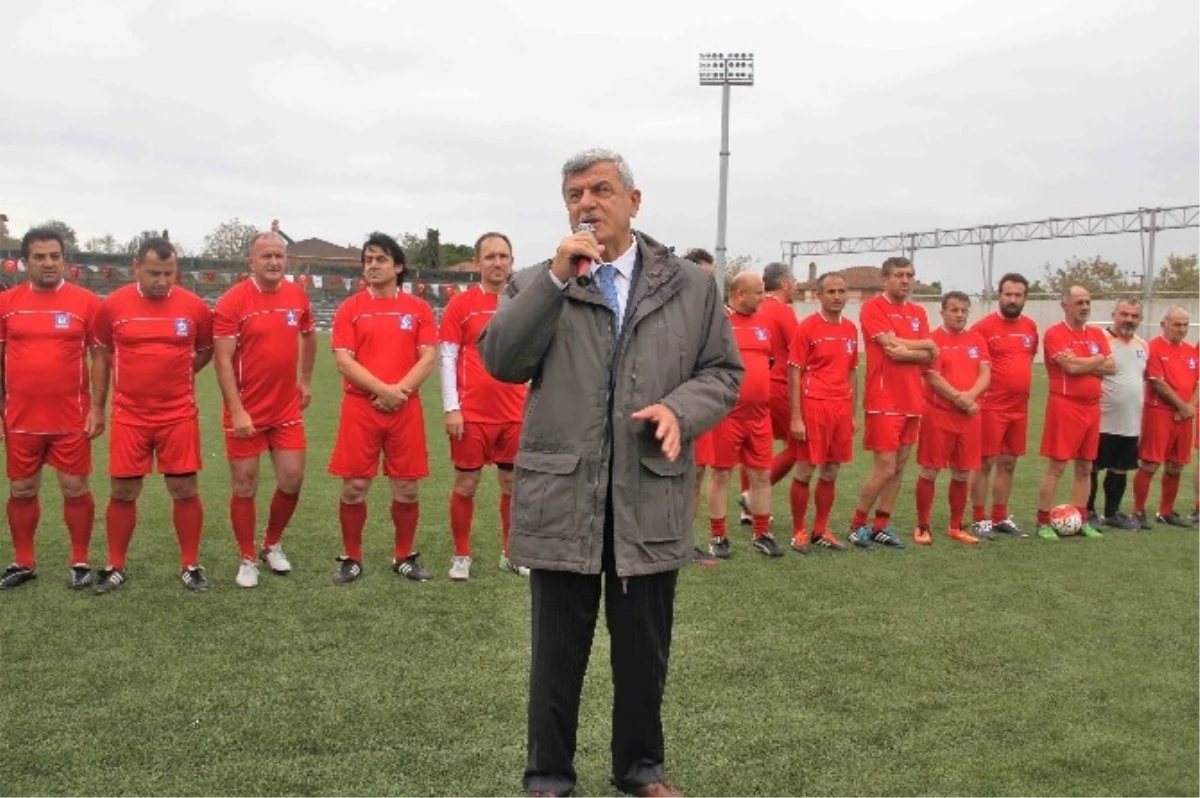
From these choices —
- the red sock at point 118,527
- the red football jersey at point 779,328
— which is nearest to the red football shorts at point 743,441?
the red football jersey at point 779,328

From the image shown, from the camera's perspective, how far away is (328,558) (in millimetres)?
6672

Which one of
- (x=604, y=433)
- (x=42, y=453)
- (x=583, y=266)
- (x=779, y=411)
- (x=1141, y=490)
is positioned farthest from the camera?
(x=1141, y=490)

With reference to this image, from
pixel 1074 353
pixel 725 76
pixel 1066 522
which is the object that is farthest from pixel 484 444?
pixel 725 76

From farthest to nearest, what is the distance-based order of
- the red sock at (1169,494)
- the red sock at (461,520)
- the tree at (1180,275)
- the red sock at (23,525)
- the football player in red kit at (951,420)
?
the tree at (1180,275), the red sock at (1169,494), the football player in red kit at (951,420), the red sock at (461,520), the red sock at (23,525)

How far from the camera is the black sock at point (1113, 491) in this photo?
8617 millimetres

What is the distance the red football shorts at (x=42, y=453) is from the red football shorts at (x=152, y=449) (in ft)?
0.90

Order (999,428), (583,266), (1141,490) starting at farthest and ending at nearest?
(1141,490)
(999,428)
(583,266)

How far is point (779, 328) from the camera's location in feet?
24.1

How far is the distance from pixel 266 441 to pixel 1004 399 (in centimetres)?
562

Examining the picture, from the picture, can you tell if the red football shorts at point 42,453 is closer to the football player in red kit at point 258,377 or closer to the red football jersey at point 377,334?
the football player in red kit at point 258,377

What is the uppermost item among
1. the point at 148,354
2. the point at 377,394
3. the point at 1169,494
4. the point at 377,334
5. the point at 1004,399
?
the point at 377,334

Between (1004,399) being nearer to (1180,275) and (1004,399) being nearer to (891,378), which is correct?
(891,378)

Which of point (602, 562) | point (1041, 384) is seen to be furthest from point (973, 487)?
point (1041, 384)

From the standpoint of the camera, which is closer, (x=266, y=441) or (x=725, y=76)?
(x=266, y=441)
